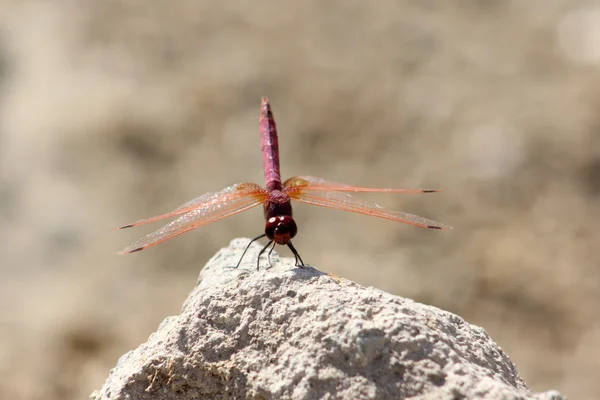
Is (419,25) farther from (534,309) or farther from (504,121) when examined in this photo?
(534,309)

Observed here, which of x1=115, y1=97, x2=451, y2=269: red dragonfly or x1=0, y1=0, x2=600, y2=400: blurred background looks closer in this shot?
x1=115, y1=97, x2=451, y2=269: red dragonfly

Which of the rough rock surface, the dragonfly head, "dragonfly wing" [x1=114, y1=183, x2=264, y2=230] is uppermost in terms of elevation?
"dragonfly wing" [x1=114, y1=183, x2=264, y2=230]

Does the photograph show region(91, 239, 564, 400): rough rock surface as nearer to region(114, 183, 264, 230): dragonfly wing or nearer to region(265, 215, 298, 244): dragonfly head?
region(265, 215, 298, 244): dragonfly head

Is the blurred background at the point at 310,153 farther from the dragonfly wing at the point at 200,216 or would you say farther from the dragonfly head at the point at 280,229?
the dragonfly head at the point at 280,229

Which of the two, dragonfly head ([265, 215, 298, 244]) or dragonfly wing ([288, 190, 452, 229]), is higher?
dragonfly wing ([288, 190, 452, 229])

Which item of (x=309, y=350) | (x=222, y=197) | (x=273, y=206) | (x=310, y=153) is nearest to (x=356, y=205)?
(x=273, y=206)

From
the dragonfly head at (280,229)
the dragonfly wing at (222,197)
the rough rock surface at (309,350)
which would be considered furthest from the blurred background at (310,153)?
the rough rock surface at (309,350)

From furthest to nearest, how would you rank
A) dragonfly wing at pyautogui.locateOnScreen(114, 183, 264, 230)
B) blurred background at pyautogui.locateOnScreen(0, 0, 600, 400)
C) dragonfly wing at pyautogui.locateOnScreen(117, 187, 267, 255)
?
blurred background at pyautogui.locateOnScreen(0, 0, 600, 400), dragonfly wing at pyautogui.locateOnScreen(114, 183, 264, 230), dragonfly wing at pyautogui.locateOnScreen(117, 187, 267, 255)

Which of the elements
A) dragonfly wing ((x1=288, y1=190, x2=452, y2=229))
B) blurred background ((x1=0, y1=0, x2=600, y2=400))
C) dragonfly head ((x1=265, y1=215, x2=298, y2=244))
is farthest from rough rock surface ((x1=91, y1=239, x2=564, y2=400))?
blurred background ((x1=0, y1=0, x2=600, y2=400))
